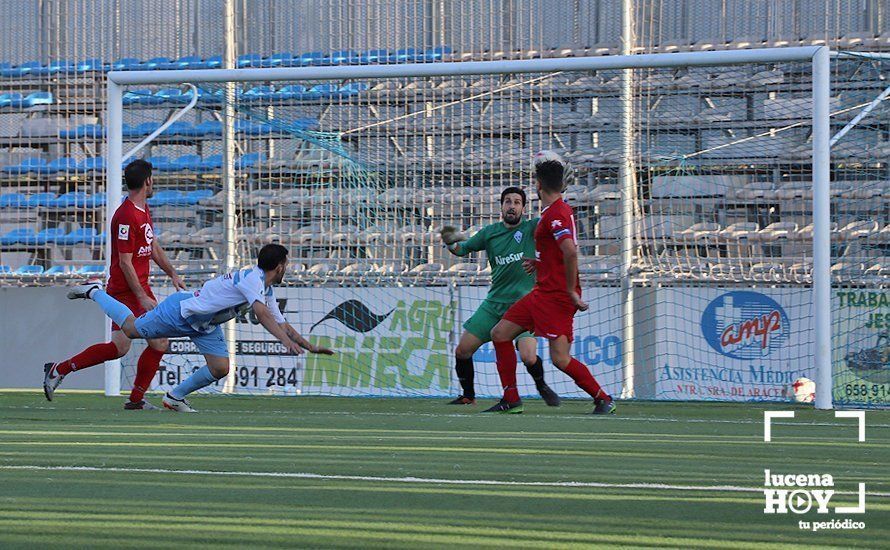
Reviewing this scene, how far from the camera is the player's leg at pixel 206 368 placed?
834 centimetres

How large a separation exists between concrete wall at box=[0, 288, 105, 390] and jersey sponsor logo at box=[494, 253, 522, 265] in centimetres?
776

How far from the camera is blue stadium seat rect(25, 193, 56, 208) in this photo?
16812mm

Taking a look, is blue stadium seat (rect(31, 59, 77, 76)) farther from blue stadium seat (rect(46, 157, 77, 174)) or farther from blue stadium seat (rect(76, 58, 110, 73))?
blue stadium seat (rect(46, 157, 77, 174))

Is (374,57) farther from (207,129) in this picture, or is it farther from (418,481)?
(418,481)

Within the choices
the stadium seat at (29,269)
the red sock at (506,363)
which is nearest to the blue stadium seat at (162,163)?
the stadium seat at (29,269)

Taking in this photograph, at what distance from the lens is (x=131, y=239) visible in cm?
865

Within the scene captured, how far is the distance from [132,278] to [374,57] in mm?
7632

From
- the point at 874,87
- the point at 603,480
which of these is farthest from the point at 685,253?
the point at 603,480

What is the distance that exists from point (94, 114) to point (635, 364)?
823 centimetres

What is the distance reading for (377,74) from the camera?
35.8ft

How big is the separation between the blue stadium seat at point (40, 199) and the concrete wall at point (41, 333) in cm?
141

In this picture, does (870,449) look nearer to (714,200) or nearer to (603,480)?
(603,480)

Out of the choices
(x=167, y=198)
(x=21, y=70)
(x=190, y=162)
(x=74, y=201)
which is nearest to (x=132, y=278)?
(x=190, y=162)

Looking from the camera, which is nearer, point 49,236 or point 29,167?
point 49,236
